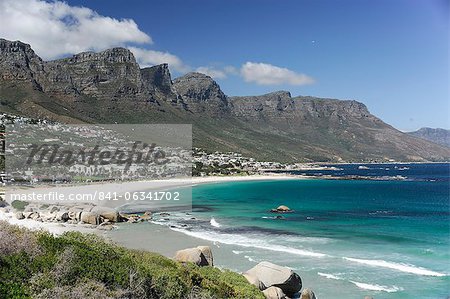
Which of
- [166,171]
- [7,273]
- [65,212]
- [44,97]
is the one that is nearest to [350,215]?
[65,212]

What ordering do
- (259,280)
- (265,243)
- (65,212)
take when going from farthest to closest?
(65,212) < (265,243) < (259,280)

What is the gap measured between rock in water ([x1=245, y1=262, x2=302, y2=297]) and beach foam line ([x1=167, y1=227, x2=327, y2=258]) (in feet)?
29.2

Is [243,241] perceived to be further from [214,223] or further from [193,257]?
[193,257]

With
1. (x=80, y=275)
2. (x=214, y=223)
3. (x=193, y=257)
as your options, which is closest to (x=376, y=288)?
(x=193, y=257)

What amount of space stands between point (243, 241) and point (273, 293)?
1524 cm

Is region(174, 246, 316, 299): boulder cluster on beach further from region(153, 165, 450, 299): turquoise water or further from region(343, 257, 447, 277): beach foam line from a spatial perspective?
region(343, 257, 447, 277): beach foam line

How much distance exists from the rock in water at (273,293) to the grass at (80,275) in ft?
7.42

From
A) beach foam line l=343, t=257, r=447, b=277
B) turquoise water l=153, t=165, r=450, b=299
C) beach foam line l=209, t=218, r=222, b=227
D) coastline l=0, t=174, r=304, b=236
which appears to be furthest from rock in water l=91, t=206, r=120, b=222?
beach foam line l=343, t=257, r=447, b=277

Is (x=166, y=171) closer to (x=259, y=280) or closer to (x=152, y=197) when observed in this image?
(x=152, y=197)

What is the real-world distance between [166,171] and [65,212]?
7622 centimetres

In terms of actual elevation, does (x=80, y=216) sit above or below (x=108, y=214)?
below

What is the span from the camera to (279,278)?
20172 mm

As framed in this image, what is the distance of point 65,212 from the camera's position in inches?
1711

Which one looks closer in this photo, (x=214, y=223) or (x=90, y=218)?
(x=90, y=218)
